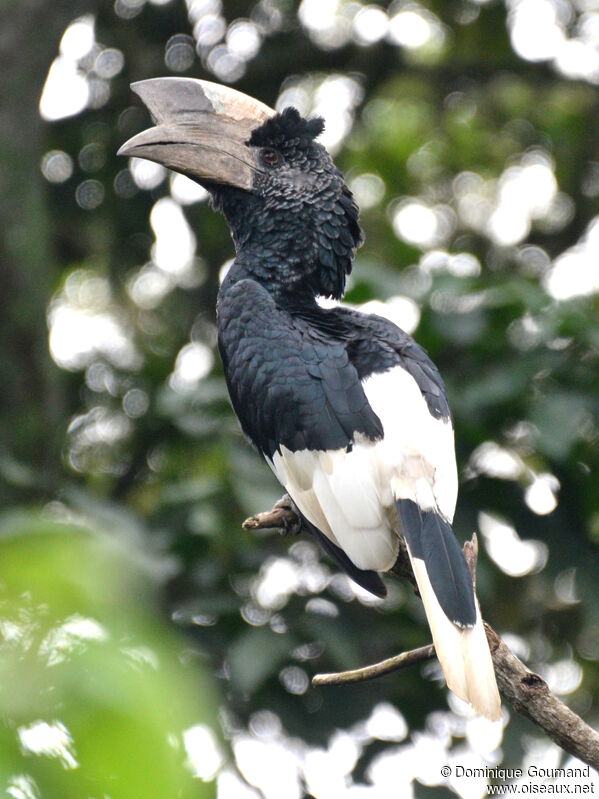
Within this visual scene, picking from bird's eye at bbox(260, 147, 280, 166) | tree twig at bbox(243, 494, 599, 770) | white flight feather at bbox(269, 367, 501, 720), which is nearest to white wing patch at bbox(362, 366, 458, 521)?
white flight feather at bbox(269, 367, 501, 720)

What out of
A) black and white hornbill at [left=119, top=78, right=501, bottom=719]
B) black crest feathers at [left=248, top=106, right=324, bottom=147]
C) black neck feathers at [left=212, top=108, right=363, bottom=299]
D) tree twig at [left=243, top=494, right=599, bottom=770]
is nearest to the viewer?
tree twig at [left=243, top=494, right=599, bottom=770]

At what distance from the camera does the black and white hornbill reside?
102 inches

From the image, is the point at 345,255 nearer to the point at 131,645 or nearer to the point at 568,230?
the point at 131,645

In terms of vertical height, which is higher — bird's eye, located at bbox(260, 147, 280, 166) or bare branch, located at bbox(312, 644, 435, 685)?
bird's eye, located at bbox(260, 147, 280, 166)

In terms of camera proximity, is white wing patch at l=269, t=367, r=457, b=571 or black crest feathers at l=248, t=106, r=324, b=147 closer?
white wing patch at l=269, t=367, r=457, b=571

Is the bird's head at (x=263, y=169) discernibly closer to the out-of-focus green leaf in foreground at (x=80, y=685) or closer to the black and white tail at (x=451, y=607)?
the black and white tail at (x=451, y=607)

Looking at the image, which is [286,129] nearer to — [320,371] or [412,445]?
[320,371]

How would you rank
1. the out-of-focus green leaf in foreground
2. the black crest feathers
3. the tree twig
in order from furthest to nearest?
the black crest feathers, the tree twig, the out-of-focus green leaf in foreground

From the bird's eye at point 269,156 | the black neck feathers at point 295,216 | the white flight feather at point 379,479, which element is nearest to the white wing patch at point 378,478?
the white flight feather at point 379,479

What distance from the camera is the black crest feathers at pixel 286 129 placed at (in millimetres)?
3664

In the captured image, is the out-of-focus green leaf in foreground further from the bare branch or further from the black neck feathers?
the black neck feathers

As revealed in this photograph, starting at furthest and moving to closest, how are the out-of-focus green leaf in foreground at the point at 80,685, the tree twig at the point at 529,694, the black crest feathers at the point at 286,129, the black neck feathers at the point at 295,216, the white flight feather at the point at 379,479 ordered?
the black crest feathers at the point at 286,129
the black neck feathers at the point at 295,216
the white flight feather at the point at 379,479
the tree twig at the point at 529,694
the out-of-focus green leaf in foreground at the point at 80,685

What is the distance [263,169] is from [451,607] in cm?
185

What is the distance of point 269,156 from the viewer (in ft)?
12.2
